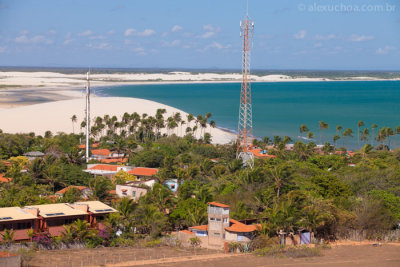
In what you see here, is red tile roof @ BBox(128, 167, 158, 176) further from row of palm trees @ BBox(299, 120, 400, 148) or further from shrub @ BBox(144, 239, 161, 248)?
row of palm trees @ BBox(299, 120, 400, 148)

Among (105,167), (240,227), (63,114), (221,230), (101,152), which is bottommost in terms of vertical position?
(101,152)

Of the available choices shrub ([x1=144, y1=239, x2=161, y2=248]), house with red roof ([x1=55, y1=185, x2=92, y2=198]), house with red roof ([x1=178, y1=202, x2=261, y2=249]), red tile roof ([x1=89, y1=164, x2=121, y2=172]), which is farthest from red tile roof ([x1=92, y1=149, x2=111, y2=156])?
house with red roof ([x1=178, y1=202, x2=261, y2=249])

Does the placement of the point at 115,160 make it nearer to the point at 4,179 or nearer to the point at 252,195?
the point at 4,179

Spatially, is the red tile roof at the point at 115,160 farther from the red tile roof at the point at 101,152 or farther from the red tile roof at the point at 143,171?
the red tile roof at the point at 143,171

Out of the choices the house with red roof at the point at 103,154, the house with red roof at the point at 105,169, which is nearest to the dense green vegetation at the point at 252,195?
the house with red roof at the point at 105,169

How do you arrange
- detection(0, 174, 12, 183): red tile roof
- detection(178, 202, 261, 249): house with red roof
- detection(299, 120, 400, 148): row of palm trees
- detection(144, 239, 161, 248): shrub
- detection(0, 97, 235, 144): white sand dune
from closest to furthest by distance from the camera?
1. detection(178, 202, 261, 249): house with red roof
2. detection(144, 239, 161, 248): shrub
3. detection(0, 174, 12, 183): red tile roof
4. detection(299, 120, 400, 148): row of palm trees
5. detection(0, 97, 235, 144): white sand dune

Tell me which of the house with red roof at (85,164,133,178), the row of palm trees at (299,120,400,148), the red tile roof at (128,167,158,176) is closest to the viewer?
the red tile roof at (128,167,158,176)

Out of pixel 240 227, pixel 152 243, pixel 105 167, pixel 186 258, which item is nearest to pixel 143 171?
pixel 105 167
